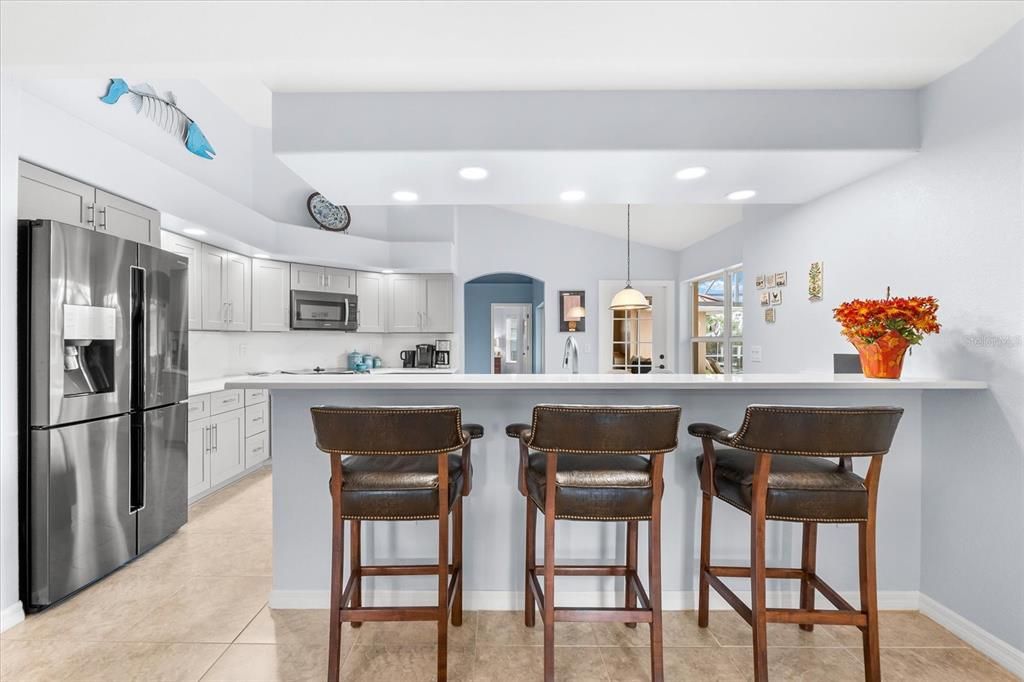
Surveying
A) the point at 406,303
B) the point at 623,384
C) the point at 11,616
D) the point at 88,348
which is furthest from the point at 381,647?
the point at 406,303

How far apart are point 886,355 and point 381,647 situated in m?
2.41

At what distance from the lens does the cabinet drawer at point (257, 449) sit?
167 inches

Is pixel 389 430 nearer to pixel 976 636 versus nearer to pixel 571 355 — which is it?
pixel 976 636

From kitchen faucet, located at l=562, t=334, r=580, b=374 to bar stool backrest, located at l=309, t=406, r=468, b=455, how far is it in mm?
4455

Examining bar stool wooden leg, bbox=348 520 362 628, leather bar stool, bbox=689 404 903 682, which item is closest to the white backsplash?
bar stool wooden leg, bbox=348 520 362 628

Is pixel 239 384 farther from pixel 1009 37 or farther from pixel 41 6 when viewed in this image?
pixel 1009 37

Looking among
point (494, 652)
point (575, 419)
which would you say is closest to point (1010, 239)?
point (575, 419)

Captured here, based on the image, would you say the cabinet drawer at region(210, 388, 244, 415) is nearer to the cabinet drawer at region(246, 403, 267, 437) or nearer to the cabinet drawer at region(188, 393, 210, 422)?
the cabinet drawer at region(188, 393, 210, 422)

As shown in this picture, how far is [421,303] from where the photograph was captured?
584cm

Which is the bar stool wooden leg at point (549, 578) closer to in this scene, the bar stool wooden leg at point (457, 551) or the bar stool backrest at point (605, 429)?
the bar stool backrest at point (605, 429)

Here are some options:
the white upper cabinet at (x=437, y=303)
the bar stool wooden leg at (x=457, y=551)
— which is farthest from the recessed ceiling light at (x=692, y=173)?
the white upper cabinet at (x=437, y=303)

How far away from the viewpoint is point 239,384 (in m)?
1.90

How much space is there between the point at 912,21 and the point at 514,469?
7.66 feet

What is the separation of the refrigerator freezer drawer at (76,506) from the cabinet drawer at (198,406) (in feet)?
3.07
